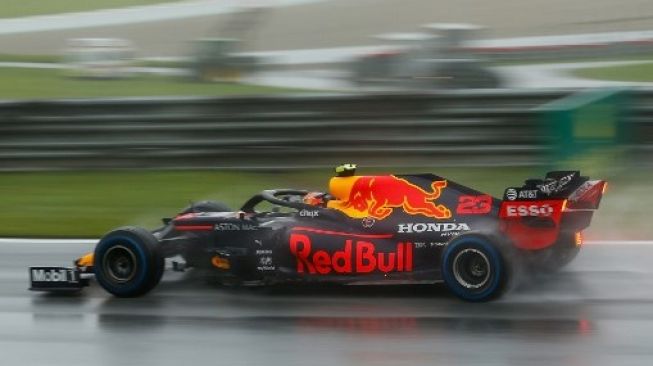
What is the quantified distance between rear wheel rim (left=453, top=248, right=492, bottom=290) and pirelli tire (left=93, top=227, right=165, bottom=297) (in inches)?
88.1

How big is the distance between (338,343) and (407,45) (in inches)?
411

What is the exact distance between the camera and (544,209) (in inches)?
323

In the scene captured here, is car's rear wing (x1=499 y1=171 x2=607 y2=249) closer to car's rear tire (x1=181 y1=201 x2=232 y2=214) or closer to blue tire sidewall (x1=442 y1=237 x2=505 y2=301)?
blue tire sidewall (x1=442 y1=237 x2=505 y2=301)

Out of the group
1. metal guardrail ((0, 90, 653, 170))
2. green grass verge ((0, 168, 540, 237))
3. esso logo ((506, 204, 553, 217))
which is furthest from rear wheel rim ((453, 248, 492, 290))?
metal guardrail ((0, 90, 653, 170))

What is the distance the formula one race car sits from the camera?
8.20 m

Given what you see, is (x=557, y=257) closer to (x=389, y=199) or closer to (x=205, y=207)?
(x=389, y=199)

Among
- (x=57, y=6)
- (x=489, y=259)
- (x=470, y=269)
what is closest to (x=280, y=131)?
(x=470, y=269)

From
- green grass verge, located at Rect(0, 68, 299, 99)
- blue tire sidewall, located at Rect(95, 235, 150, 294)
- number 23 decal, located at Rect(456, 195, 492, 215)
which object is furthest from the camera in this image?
green grass verge, located at Rect(0, 68, 299, 99)

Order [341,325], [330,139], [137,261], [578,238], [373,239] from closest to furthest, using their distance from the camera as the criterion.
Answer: [341,325] < [373,239] < [578,238] < [137,261] < [330,139]

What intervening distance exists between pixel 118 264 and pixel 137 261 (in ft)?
0.72

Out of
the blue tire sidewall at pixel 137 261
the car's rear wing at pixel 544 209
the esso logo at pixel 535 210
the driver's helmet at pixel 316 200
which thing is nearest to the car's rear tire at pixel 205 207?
the blue tire sidewall at pixel 137 261

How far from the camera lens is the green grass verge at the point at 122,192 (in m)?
12.1

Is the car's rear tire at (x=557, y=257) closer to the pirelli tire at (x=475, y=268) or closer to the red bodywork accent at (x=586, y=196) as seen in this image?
the red bodywork accent at (x=586, y=196)

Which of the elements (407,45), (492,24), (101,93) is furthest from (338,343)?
(492,24)
